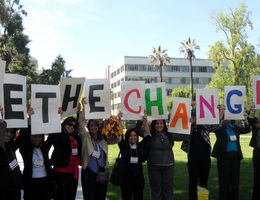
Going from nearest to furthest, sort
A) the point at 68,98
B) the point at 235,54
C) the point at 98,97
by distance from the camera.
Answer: the point at 68,98, the point at 98,97, the point at 235,54

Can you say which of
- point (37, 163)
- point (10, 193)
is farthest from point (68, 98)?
point (10, 193)

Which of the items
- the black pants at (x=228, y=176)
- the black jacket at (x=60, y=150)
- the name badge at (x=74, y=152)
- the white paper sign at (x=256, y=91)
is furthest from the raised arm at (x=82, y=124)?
the white paper sign at (x=256, y=91)

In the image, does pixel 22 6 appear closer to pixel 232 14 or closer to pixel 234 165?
pixel 232 14

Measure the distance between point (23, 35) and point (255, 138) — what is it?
34.0m

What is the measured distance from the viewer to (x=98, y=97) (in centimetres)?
614

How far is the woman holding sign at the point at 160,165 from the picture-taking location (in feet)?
20.1

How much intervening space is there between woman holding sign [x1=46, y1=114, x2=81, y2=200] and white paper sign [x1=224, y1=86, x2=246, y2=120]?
3.17 meters

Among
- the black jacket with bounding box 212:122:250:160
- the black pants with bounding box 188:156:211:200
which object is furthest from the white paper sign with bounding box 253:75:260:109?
the black pants with bounding box 188:156:211:200

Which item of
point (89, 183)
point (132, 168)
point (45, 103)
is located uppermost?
point (45, 103)

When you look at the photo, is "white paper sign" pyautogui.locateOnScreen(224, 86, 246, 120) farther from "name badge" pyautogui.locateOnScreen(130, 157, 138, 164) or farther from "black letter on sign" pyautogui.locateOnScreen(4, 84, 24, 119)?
"black letter on sign" pyautogui.locateOnScreen(4, 84, 24, 119)

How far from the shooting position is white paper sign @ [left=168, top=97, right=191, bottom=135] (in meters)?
6.38

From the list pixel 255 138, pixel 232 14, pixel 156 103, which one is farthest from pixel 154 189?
pixel 232 14

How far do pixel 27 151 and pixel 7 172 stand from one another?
0.56m

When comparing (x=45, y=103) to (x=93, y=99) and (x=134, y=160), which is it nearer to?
(x=93, y=99)
